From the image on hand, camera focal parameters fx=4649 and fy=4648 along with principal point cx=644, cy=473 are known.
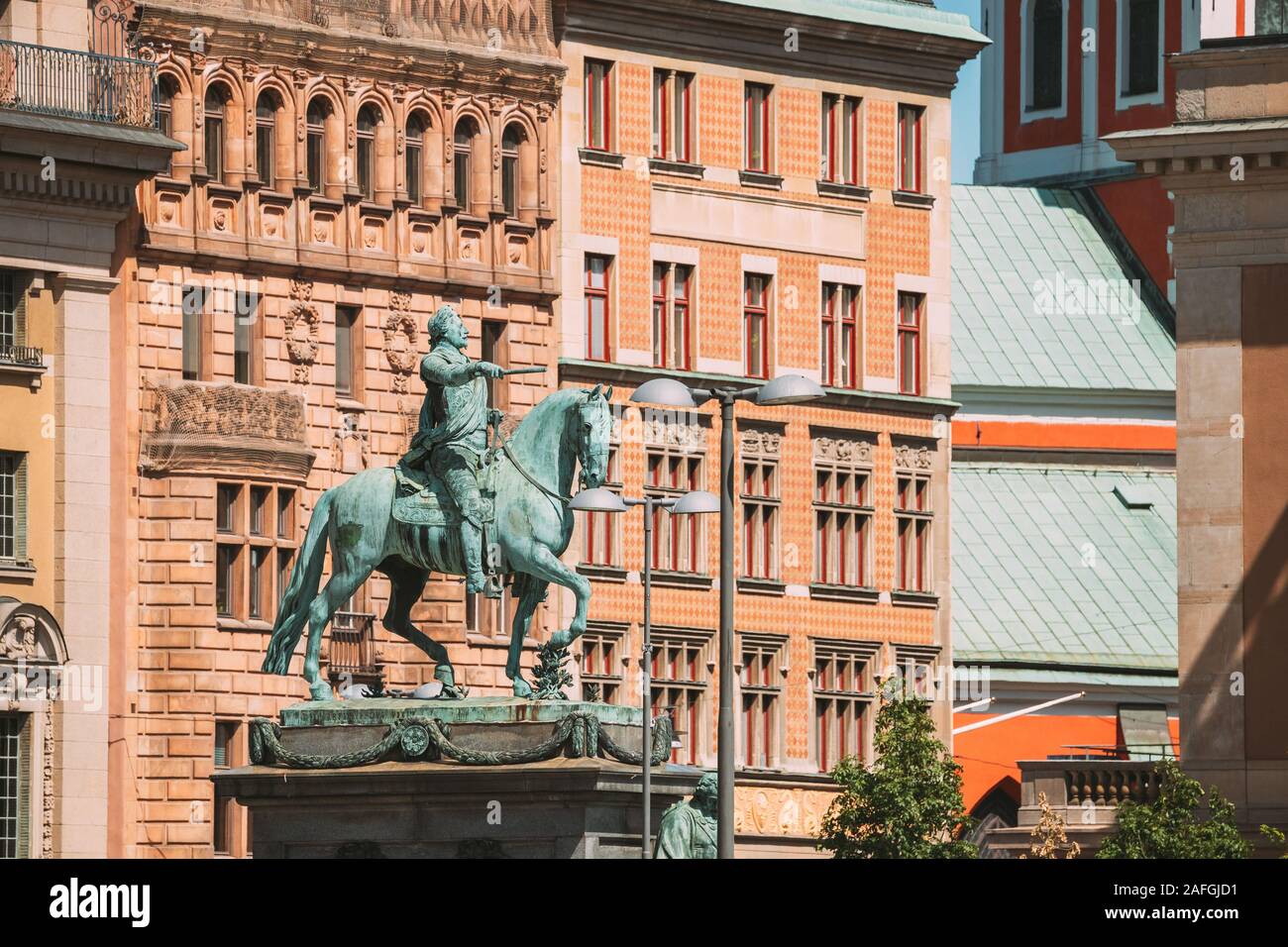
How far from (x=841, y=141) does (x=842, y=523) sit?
7805 mm

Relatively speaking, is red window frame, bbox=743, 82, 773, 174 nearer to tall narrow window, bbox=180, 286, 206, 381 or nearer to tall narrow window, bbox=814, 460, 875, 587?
tall narrow window, bbox=814, 460, 875, 587

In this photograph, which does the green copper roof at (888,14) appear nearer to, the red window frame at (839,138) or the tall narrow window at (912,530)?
the red window frame at (839,138)

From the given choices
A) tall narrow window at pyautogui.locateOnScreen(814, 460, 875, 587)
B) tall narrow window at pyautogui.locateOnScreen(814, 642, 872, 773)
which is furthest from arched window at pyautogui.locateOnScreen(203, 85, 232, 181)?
tall narrow window at pyautogui.locateOnScreen(814, 642, 872, 773)

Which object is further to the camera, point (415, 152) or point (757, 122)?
point (757, 122)

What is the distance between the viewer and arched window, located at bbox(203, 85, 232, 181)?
272 ft

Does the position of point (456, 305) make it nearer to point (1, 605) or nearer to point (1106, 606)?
point (1, 605)

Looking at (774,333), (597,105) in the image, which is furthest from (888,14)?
(597,105)

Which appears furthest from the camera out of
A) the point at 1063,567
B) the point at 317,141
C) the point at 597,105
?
the point at 1063,567

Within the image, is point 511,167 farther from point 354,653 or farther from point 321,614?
point 321,614

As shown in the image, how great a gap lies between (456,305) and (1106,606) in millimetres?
23701

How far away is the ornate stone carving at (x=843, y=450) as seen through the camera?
9431 centimetres

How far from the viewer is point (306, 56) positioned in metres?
84.2

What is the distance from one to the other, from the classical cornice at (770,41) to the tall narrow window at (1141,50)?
1004 inches

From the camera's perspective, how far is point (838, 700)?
94312 mm
